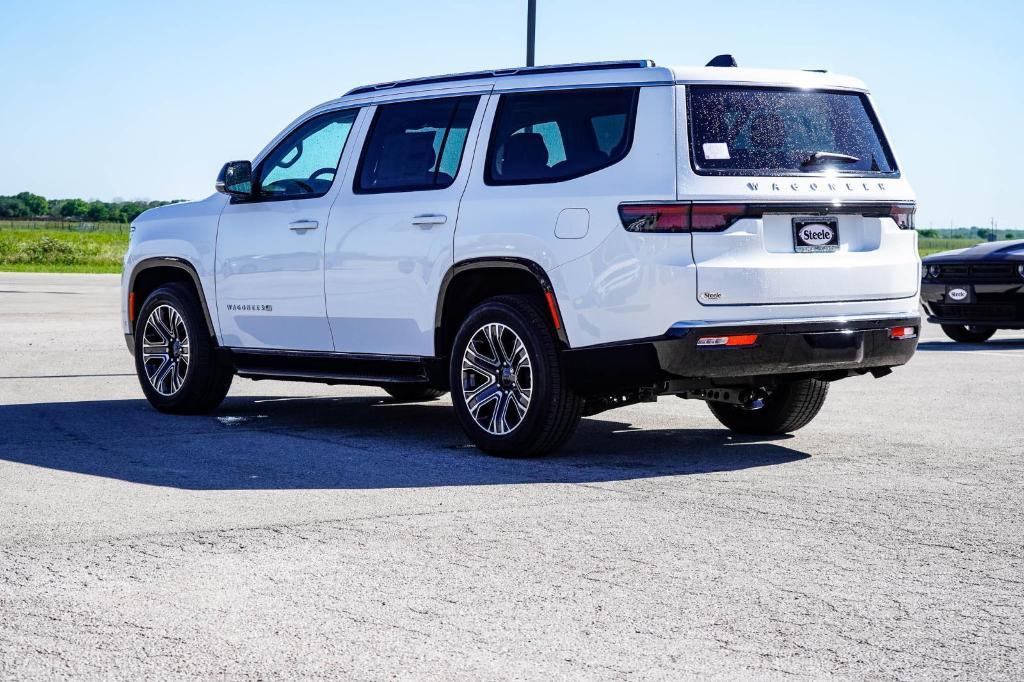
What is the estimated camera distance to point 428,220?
835cm

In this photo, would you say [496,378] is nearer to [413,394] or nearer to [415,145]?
[415,145]

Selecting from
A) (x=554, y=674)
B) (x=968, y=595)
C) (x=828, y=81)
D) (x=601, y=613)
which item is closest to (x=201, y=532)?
(x=601, y=613)

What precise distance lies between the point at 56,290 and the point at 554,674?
28.9 m

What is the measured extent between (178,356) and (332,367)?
67.1 inches

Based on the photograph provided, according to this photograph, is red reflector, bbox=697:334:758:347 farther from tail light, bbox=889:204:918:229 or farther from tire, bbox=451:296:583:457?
tail light, bbox=889:204:918:229

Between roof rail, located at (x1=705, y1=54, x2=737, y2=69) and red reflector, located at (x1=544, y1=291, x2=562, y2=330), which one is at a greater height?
roof rail, located at (x1=705, y1=54, x2=737, y2=69)

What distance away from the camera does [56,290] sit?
31094 mm

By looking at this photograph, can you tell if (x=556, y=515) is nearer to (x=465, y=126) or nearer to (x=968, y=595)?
(x=968, y=595)

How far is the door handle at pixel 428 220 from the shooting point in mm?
8281

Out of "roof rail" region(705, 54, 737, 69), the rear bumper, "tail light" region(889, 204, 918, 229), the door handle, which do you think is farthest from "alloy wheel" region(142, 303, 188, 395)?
"tail light" region(889, 204, 918, 229)

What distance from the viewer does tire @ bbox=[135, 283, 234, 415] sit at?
1002cm

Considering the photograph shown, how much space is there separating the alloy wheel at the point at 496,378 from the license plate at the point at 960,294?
1025cm

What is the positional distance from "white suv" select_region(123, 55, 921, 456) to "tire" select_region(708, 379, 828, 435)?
16mm

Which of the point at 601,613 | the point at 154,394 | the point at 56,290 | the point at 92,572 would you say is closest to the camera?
the point at 601,613
